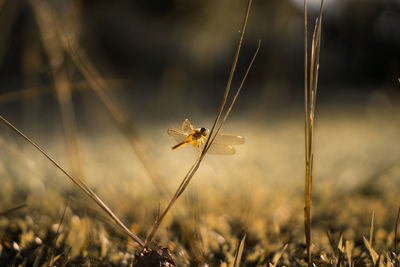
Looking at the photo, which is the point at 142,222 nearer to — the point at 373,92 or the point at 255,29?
the point at 373,92

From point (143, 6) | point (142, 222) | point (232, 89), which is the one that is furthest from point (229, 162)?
point (143, 6)

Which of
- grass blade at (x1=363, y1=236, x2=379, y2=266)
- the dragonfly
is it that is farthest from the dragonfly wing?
grass blade at (x1=363, y1=236, x2=379, y2=266)

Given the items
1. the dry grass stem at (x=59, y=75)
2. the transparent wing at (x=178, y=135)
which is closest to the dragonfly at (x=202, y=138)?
the transparent wing at (x=178, y=135)

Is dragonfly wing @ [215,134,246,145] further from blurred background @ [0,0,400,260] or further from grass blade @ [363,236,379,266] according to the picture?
grass blade @ [363,236,379,266]

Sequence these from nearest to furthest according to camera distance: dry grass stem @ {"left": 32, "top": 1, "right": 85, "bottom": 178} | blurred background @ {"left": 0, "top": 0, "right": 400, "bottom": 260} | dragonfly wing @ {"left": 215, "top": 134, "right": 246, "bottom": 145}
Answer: dragonfly wing @ {"left": 215, "top": 134, "right": 246, "bottom": 145}, dry grass stem @ {"left": 32, "top": 1, "right": 85, "bottom": 178}, blurred background @ {"left": 0, "top": 0, "right": 400, "bottom": 260}

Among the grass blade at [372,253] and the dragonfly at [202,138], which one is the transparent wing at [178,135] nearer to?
the dragonfly at [202,138]

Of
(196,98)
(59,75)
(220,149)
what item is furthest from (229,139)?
(196,98)

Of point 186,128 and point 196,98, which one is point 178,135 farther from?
point 196,98
